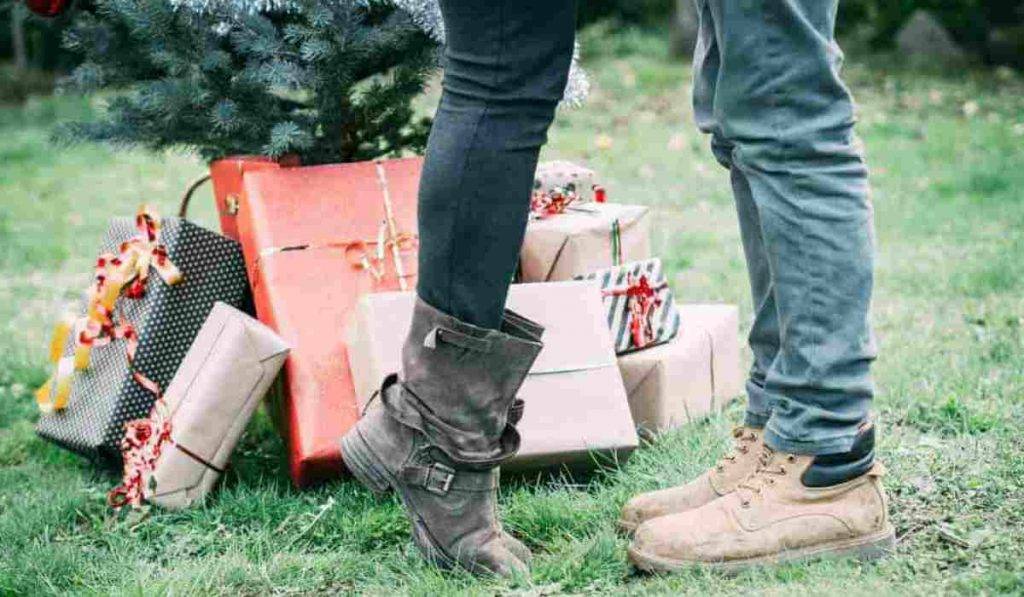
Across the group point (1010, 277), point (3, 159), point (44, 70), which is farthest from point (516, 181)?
point (44, 70)

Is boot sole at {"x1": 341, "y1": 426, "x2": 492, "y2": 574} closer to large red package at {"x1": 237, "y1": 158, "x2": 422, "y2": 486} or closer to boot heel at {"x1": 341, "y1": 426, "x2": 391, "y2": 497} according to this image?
boot heel at {"x1": 341, "y1": 426, "x2": 391, "y2": 497}

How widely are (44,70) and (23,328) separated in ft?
28.0

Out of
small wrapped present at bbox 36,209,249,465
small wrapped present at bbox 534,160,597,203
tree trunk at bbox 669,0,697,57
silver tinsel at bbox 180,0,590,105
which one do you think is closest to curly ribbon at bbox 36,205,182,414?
small wrapped present at bbox 36,209,249,465

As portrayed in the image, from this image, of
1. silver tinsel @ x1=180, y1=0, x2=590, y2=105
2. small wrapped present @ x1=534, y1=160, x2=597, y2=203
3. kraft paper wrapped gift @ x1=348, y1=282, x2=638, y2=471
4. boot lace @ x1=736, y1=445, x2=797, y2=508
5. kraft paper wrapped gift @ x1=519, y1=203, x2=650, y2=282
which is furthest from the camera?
small wrapped present @ x1=534, y1=160, x2=597, y2=203

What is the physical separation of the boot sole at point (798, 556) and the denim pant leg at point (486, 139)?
1.44ft

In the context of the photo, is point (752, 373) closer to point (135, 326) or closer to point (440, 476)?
point (440, 476)

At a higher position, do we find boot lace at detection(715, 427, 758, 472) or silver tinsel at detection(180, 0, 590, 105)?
silver tinsel at detection(180, 0, 590, 105)

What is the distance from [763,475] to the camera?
177cm

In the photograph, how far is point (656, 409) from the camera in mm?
2455

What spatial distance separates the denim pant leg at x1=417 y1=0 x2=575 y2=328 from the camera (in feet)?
5.37

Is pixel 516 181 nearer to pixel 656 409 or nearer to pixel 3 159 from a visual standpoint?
pixel 656 409

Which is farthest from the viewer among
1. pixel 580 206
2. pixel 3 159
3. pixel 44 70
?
pixel 44 70

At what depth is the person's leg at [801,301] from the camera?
5.39 ft

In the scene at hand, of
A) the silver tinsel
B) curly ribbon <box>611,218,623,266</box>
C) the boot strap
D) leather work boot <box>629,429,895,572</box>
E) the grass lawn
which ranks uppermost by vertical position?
the silver tinsel
